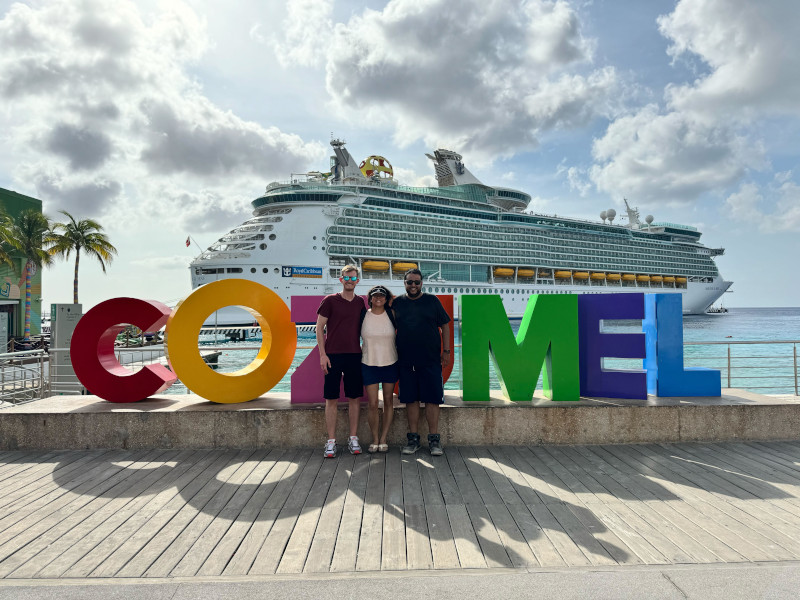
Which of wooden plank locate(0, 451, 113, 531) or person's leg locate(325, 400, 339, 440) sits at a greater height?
person's leg locate(325, 400, 339, 440)

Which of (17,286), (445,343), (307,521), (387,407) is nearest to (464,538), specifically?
(307,521)

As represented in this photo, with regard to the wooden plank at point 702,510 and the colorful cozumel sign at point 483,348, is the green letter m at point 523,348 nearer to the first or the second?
the colorful cozumel sign at point 483,348

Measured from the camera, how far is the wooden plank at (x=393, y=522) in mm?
2244

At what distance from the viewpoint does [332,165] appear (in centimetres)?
4856

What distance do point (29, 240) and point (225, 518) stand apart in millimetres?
29984

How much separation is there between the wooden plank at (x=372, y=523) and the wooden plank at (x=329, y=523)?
0.10 meters

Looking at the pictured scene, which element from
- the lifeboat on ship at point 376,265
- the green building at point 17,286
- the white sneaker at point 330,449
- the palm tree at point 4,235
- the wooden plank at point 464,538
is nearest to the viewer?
the wooden plank at point 464,538

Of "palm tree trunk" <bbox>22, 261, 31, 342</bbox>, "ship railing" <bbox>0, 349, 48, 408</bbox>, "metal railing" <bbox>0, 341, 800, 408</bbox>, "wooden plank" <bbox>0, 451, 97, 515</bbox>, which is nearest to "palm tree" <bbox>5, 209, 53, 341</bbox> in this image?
"palm tree trunk" <bbox>22, 261, 31, 342</bbox>

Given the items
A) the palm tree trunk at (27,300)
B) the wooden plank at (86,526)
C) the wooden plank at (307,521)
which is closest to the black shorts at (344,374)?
the wooden plank at (307,521)

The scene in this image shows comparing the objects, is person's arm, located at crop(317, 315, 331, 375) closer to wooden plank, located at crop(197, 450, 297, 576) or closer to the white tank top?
the white tank top

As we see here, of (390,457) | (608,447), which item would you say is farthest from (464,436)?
(608,447)

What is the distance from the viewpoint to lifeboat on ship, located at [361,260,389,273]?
4258 cm

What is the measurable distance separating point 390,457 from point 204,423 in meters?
1.67

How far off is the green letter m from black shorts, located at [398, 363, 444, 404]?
620 millimetres
